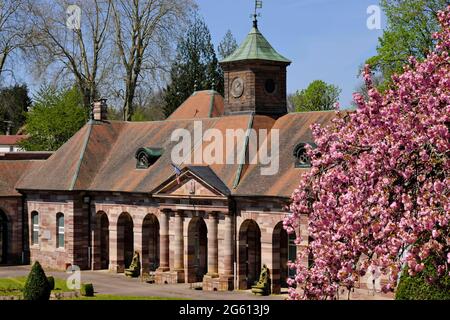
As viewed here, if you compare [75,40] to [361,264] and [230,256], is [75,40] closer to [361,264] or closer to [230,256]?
[230,256]

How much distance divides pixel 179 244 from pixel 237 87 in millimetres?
9530

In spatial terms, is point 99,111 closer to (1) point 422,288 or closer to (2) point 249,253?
(2) point 249,253

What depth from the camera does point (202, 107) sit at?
64.1m

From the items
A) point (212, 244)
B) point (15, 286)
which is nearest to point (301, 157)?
point (212, 244)

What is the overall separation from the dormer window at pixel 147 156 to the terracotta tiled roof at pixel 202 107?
11.7 meters

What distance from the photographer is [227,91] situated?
50.1 m

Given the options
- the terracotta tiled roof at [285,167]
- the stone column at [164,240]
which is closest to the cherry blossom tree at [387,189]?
the terracotta tiled roof at [285,167]

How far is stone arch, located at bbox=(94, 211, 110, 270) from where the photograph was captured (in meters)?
52.0

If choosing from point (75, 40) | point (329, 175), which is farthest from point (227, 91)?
point (329, 175)

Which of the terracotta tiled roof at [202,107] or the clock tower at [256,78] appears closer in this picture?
the clock tower at [256,78]

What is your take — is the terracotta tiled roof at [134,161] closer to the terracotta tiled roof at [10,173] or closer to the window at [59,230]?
the terracotta tiled roof at [10,173]

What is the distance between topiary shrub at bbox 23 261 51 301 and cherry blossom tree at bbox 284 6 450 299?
59.8 ft

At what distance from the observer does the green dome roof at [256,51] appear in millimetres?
48625

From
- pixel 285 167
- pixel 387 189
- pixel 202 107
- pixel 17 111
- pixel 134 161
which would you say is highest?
pixel 17 111
